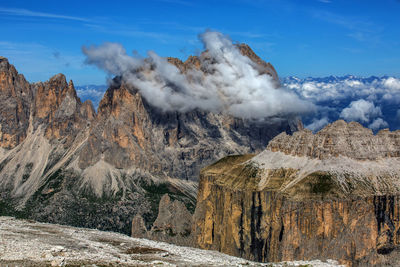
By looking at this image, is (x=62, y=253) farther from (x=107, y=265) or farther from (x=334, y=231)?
(x=334, y=231)

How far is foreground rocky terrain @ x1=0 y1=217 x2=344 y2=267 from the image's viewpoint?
7844 cm

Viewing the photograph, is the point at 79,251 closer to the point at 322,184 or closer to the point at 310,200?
the point at 310,200

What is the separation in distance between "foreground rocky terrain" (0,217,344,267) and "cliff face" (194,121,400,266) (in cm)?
3825

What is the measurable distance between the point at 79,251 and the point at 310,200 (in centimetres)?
7484

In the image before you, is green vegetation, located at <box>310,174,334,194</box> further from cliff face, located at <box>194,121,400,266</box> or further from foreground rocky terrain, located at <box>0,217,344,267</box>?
foreground rocky terrain, located at <box>0,217,344,267</box>

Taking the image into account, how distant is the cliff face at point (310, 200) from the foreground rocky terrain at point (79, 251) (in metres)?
38.2

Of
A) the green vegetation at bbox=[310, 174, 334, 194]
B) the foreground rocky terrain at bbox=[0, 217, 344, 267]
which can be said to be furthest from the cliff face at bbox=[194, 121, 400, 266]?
the foreground rocky terrain at bbox=[0, 217, 344, 267]

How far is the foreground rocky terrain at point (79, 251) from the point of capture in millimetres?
78438

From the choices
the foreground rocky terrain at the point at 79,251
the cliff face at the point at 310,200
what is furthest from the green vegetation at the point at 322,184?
the foreground rocky terrain at the point at 79,251

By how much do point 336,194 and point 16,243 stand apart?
88.5 m

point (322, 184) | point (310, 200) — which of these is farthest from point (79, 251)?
point (322, 184)

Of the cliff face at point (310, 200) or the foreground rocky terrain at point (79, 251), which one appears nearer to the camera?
the foreground rocky terrain at point (79, 251)

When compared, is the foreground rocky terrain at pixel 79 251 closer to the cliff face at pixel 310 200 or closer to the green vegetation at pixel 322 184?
the cliff face at pixel 310 200

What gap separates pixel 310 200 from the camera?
141 metres
